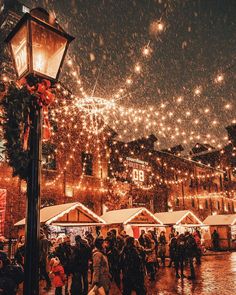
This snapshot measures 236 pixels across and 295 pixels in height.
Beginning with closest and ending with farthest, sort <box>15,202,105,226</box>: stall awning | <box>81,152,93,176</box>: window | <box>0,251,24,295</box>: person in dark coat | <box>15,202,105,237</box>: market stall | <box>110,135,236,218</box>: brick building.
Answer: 1. <box>0,251,24,295</box>: person in dark coat
2. <box>15,202,105,226</box>: stall awning
3. <box>15,202,105,237</box>: market stall
4. <box>81,152,93,176</box>: window
5. <box>110,135,236,218</box>: brick building

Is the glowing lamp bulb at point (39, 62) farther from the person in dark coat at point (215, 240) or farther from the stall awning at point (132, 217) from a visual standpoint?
the person in dark coat at point (215, 240)

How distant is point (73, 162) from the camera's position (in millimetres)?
20875

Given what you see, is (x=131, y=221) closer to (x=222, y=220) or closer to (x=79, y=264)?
(x=79, y=264)

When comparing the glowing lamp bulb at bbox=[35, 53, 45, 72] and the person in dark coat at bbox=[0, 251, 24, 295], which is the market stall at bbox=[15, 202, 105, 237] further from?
the glowing lamp bulb at bbox=[35, 53, 45, 72]

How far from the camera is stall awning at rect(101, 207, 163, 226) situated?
1780 centimetres

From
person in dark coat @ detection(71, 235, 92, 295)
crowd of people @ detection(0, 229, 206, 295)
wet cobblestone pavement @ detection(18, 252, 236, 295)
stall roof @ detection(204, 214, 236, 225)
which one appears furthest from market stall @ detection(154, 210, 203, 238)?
person in dark coat @ detection(71, 235, 92, 295)

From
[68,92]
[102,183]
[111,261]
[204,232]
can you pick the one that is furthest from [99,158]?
[111,261]

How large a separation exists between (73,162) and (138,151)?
7694mm

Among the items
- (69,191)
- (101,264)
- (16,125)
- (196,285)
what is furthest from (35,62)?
(69,191)

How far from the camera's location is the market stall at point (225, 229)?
85.8ft

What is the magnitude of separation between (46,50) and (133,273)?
501 centimetres

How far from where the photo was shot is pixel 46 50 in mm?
4129

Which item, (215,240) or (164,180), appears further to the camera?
(164,180)

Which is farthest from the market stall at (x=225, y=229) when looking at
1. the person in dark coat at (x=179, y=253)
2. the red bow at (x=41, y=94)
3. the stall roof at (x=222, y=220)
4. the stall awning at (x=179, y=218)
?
the red bow at (x=41, y=94)
